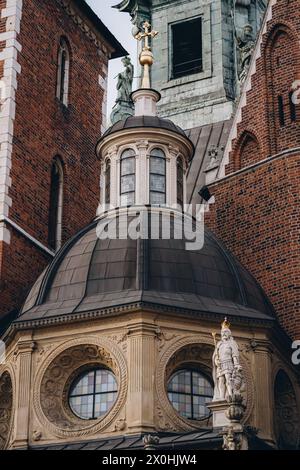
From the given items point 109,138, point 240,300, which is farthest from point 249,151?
point 240,300

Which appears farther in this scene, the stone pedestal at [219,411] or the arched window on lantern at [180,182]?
the arched window on lantern at [180,182]

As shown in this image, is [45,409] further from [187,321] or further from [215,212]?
[215,212]

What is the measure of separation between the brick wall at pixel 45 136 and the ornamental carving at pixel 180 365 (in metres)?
5.78

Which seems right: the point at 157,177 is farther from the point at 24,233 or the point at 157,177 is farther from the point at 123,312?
the point at 123,312

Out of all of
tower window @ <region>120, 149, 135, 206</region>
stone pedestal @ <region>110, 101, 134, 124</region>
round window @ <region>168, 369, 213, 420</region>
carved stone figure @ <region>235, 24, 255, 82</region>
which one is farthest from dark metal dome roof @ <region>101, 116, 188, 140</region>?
stone pedestal @ <region>110, 101, 134, 124</region>

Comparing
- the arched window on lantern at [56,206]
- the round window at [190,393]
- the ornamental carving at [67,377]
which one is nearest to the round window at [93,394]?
the ornamental carving at [67,377]

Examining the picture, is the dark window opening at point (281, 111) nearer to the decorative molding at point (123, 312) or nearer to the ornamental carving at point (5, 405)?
the decorative molding at point (123, 312)

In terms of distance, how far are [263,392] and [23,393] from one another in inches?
183

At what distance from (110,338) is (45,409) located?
6.12 ft

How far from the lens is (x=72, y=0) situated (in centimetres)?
3575

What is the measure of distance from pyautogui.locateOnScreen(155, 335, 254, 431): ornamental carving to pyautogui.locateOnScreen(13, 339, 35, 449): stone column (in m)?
2.61

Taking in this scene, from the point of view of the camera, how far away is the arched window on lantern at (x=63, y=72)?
34.7m

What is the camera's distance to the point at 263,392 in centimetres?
2483

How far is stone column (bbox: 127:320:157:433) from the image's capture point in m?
23.6
